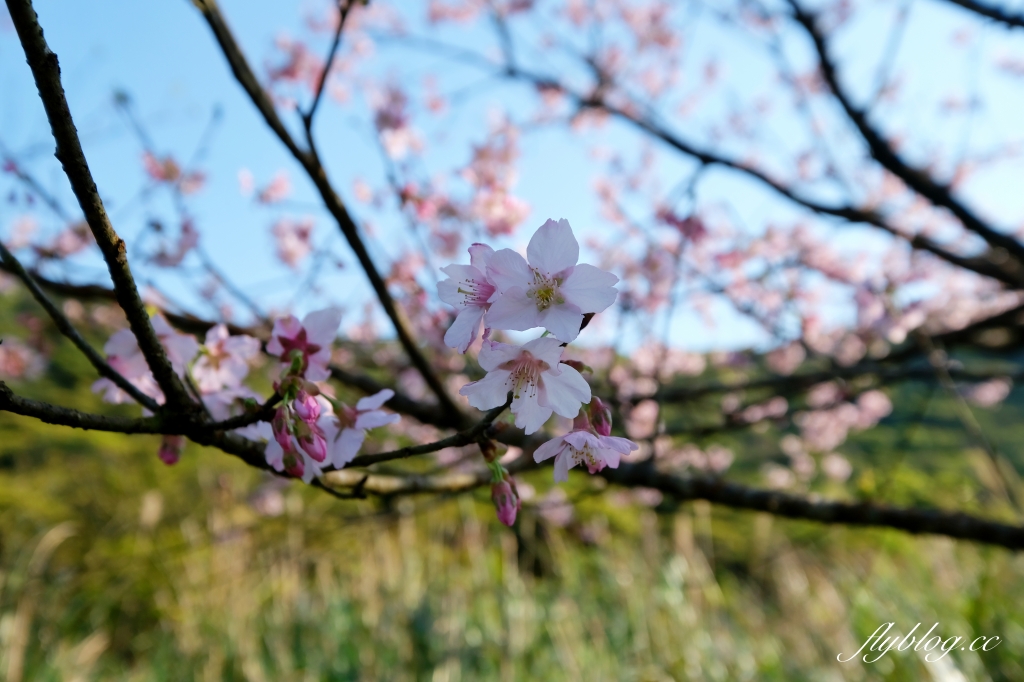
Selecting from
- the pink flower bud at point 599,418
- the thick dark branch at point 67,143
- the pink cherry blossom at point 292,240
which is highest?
the pink cherry blossom at point 292,240

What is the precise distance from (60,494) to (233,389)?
8200 millimetres

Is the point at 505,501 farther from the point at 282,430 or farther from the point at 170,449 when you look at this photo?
the point at 170,449

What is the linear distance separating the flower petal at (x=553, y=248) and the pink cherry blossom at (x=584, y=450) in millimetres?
226

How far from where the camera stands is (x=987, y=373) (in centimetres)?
303

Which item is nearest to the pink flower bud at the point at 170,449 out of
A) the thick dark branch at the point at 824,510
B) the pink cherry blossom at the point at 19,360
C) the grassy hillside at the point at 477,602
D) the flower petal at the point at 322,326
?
the flower petal at the point at 322,326

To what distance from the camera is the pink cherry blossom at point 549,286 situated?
71cm

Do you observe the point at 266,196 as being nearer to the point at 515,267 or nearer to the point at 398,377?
the point at 398,377

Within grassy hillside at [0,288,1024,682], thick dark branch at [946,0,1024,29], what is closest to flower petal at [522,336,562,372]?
grassy hillside at [0,288,1024,682]

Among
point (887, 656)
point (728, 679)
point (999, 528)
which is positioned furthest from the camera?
point (728, 679)

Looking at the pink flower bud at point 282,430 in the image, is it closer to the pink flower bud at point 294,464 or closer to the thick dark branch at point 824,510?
the pink flower bud at point 294,464

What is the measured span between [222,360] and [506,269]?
62cm

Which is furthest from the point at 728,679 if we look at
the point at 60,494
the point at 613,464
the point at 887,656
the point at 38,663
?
the point at 60,494

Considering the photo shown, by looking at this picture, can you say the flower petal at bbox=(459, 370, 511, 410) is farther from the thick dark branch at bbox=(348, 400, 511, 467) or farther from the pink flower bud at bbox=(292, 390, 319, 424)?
the pink flower bud at bbox=(292, 390, 319, 424)

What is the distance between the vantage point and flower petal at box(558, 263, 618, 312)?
2.41 ft
